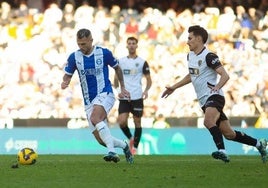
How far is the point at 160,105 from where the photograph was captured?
22.9 metres

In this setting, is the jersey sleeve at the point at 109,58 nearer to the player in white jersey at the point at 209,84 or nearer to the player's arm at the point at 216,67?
the player in white jersey at the point at 209,84

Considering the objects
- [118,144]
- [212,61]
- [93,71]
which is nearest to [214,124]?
[212,61]

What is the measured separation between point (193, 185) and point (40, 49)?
16.3 metres

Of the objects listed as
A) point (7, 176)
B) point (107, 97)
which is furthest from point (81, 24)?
point (7, 176)

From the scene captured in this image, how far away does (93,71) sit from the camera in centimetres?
1249

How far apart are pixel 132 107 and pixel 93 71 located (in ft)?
18.3

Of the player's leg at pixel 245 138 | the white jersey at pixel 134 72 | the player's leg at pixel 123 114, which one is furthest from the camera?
the white jersey at pixel 134 72

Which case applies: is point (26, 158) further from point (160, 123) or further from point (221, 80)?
point (160, 123)

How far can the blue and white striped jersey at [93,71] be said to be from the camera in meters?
12.5

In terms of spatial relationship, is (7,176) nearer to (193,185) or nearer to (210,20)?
(193,185)

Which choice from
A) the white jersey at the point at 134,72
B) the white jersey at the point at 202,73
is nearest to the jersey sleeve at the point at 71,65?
the white jersey at the point at 202,73

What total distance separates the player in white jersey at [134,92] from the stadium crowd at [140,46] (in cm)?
453

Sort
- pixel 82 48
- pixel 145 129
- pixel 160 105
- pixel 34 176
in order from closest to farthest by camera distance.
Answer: pixel 34 176 → pixel 82 48 → pixel 145 129 → pixel 160 105

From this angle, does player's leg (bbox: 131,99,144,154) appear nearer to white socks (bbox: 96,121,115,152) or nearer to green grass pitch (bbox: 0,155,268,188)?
green grass pitch (bbox: 0,155,268,188)
